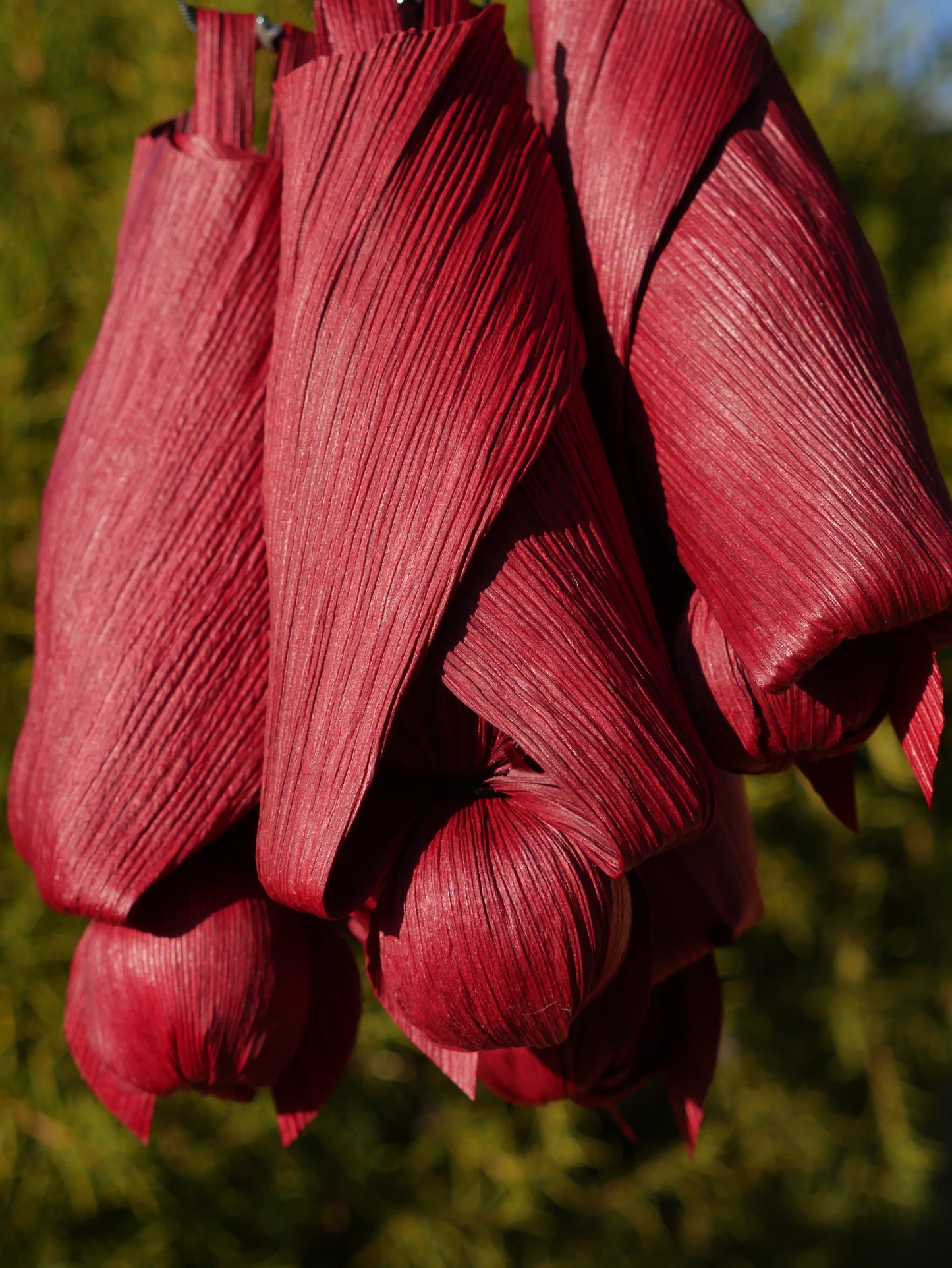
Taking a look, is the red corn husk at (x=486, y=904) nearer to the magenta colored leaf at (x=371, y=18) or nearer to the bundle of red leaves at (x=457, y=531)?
the bundle of red leaves at (x=457, y=531)

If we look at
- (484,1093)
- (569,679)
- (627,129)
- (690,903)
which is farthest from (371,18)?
(484,1093)

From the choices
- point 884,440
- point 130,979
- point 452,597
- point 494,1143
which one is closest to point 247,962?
point 130,979

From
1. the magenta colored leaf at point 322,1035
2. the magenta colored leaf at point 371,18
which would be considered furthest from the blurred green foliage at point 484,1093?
the magenta colored leaf at point 371,18

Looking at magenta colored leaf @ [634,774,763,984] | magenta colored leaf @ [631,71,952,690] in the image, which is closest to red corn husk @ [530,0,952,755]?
magenta colored leaf @ [631,71,952,690]

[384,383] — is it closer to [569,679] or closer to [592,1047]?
[569,679]

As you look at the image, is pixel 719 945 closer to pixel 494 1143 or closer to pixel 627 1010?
pixel 627 1010
